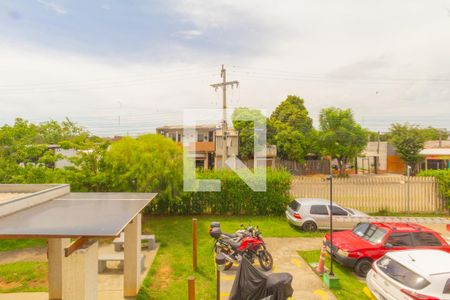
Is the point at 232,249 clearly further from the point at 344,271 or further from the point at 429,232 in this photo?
the point at 429,232

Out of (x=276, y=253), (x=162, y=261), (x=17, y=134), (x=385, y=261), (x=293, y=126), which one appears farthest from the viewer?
(x=293, y=126)

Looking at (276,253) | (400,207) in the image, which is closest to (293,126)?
(400,207)

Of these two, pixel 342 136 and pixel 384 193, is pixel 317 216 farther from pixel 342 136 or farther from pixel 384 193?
pixel 342 136

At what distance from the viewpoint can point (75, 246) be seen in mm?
4395

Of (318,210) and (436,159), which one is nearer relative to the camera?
(318,210)

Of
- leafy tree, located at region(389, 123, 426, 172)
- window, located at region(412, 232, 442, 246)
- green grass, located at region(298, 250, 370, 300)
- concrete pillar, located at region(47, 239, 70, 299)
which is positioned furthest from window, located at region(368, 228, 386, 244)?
leafy tree, located at region(389, 123, 426, 172)

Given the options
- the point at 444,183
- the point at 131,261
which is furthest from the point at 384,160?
the point at 131,261

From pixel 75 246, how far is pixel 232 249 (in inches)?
208

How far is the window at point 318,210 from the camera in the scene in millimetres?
12094

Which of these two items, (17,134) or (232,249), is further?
(17,134)

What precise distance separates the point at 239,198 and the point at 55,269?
29.8ft

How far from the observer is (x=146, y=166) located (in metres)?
12.8

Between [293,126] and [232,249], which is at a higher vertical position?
[293,126]

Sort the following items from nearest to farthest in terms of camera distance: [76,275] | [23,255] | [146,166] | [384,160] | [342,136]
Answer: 1. [76,275]
2. [23,255]
3. [146,166]
4. [342,136]
5. [384,160]
